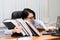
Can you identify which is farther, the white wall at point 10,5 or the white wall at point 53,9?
the white wall at point 53,9

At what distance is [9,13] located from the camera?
4.04 m

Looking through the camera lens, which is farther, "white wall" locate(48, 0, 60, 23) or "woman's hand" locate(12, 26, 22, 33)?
"white wall" locate(48, 0, 60, 23)

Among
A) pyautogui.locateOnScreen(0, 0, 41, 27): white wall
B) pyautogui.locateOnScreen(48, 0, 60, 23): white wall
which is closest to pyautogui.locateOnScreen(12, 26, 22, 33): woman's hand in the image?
pyautogui.locateOnScreen(0, 0, 41, 27): white wall

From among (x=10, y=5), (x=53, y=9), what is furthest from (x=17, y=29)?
(x=53, y=9)

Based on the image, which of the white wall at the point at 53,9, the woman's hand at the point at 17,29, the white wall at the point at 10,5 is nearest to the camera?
the woman's hand at the point at 17,29

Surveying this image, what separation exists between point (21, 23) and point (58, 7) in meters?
1.96

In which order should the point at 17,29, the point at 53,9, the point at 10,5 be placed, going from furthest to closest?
the point at 53,9
the point at 10,5
the point at 17,29

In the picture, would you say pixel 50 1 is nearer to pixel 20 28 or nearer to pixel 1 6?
pixel 1 6

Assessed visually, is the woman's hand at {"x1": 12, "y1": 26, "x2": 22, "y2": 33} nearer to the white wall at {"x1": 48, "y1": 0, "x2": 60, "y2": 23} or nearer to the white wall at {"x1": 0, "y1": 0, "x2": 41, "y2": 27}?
the white wall at {"x1": 0, "y1": 0, "x2": 41, "y2": 27}

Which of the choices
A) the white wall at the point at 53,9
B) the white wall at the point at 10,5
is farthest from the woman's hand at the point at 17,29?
the white wall at the point at 53,9

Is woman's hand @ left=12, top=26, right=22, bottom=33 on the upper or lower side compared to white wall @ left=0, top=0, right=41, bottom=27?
Result: lower

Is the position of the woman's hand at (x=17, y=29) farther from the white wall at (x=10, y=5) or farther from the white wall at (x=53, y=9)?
the white wall at (x=53, y=9)

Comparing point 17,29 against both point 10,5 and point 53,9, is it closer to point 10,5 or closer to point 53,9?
A: point 10,5

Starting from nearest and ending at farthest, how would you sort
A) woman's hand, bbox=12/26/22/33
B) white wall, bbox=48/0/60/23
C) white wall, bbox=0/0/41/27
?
woman's hand, bbox=12/26/22/33 < white wall, bbox=0/0/41/27 < white wall, bbox=48/0/60/23
